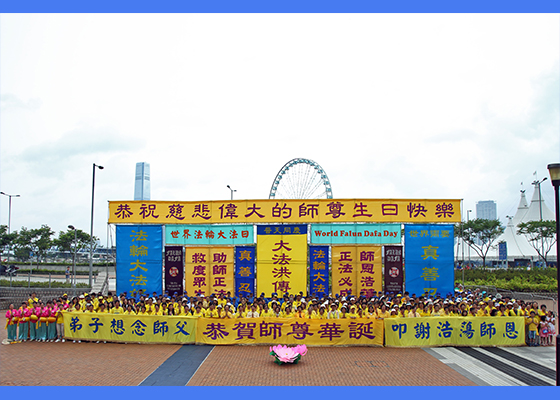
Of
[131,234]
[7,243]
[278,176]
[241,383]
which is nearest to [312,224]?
[131,234]

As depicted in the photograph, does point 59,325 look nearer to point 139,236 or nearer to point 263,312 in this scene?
point 139,236

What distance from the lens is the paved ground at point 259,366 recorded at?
366 inches

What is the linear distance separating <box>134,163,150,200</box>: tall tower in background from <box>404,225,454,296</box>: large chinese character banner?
120549 millimetres

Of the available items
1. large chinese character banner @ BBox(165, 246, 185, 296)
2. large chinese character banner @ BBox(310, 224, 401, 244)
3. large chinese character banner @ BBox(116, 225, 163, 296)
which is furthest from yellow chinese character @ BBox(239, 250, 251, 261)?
large chinese character banner @ BBox(116, 225, 163, 296)

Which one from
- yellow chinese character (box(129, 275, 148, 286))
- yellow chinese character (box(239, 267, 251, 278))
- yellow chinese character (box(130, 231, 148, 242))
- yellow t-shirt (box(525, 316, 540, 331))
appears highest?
yellow chinese character (box(130, 231, 148, 242))

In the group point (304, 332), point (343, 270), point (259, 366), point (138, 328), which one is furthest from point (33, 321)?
point (343, 270)

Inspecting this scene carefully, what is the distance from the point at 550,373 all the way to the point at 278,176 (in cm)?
2508

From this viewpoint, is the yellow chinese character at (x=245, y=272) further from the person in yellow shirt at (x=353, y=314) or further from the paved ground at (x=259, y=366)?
the person in yellow shirt at (x=353, y=314)

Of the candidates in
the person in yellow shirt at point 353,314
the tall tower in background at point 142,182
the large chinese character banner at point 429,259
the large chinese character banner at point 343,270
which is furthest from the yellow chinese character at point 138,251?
the tall tower in background at point 142,182

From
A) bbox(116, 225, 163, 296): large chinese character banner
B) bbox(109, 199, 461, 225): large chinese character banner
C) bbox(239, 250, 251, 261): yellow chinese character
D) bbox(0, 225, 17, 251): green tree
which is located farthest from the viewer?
bbox(0, 225, 17, 251): green tree

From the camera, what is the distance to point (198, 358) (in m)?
11.2

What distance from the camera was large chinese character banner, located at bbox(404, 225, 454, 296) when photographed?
18.2 metres

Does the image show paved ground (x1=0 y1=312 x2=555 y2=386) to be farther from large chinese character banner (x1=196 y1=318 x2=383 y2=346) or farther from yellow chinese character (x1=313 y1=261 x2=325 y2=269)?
yellow chinese character (x1=313 y1=261 x2=325 y2=269)

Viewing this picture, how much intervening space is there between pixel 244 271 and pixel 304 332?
22.0ft
